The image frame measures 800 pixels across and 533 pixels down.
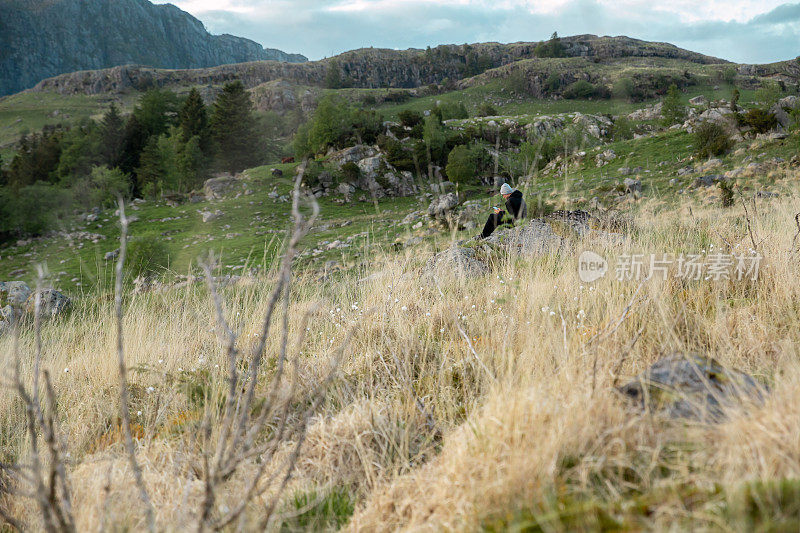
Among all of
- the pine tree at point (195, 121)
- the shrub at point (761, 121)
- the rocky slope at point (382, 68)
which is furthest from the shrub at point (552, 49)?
the shrub at point (761, 121)

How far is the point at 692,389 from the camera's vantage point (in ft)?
5.10

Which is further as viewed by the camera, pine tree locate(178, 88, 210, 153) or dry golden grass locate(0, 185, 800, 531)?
pine tree locate(178, 88, 210, 153)

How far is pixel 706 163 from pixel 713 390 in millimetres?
14851

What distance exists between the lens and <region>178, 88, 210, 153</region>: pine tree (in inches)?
→ 1308

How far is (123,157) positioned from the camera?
3450cm

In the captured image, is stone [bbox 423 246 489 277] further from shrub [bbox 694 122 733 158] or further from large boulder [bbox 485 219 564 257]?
shrub [bbox 694 122 733 158]

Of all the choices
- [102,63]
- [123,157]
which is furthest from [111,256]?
[102,63]

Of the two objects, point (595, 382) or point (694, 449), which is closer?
point (694, 449)

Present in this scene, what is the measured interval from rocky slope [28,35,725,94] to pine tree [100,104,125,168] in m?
56.8

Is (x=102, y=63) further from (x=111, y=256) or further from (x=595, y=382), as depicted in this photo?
(x=595, y=382)

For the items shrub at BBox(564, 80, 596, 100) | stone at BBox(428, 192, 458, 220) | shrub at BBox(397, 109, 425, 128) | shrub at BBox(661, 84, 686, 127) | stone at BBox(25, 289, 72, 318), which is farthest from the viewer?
shrub at BBox(564, 80, 596, 100)

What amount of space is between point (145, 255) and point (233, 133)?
24761mm

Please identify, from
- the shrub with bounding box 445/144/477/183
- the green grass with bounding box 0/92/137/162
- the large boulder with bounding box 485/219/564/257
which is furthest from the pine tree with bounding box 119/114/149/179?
the large boulder with bounding box 485/219/564/257

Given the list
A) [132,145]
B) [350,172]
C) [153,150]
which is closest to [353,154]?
[350,172]
